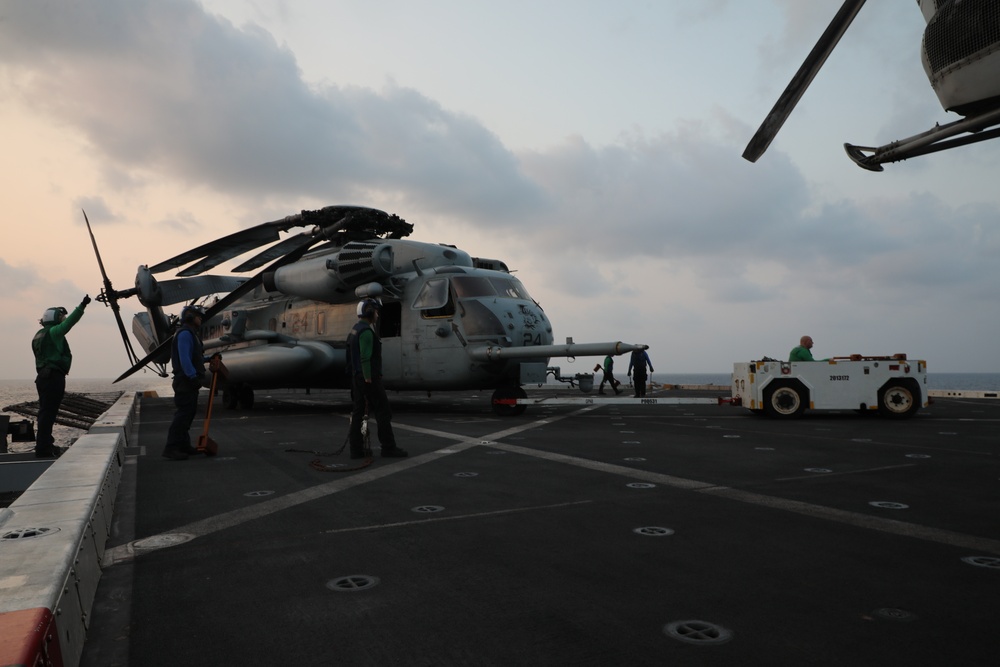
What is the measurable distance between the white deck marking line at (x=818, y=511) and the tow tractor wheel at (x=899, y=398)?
8.43m

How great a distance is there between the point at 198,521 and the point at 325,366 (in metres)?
10.7

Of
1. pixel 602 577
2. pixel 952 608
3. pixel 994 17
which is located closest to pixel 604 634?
pixel 602 577

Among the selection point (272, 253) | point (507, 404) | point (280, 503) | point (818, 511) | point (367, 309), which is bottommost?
point (280, 503)

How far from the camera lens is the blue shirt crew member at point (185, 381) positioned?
26.9 feet

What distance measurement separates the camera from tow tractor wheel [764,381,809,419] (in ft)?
41.9

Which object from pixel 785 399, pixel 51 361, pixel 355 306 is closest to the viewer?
pixel 51 361

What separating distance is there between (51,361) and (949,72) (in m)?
10.8

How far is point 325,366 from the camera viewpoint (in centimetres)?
1526

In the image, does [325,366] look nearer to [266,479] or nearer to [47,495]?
[266,479]

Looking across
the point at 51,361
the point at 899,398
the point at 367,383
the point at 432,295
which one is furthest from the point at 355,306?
the point at 899,398

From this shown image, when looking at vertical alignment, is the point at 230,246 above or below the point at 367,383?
above

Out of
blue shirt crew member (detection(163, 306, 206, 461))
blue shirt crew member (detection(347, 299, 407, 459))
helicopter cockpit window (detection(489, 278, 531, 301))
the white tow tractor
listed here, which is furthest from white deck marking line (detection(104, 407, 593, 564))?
the white tow tractor

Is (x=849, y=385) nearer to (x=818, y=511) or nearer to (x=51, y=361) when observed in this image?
(x=818, y=511)

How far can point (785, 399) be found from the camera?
1295 centimetres
